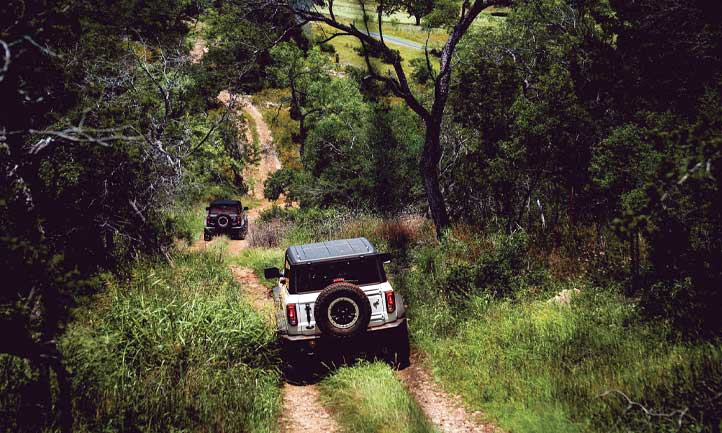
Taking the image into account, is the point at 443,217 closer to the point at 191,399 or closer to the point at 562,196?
the point at 562,196

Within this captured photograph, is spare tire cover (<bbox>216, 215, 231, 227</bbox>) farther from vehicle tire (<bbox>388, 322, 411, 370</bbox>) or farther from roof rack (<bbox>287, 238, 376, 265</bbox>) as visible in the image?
vehicle tire (<bbox>388, 322, 411, 370</bbox>)

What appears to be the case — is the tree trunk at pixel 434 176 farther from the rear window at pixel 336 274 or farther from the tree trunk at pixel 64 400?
the tree trunk at pixel 64 400

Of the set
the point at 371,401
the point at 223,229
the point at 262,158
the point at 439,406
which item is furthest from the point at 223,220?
the point at 262,158

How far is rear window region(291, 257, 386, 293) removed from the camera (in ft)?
30.1

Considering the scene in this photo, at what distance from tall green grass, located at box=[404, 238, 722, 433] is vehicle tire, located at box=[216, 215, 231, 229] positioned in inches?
Answer: 528

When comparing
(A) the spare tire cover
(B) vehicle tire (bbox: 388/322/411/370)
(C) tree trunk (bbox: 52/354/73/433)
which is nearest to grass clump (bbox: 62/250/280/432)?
(C) tree trunk (bbox: 52/354/73/433)

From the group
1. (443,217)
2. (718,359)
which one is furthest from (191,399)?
(443,217)

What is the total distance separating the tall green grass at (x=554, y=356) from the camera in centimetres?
634

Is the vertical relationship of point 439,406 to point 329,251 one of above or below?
below

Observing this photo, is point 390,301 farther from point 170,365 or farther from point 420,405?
point 170,365

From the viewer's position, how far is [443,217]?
1502cm

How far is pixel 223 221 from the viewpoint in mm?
23969

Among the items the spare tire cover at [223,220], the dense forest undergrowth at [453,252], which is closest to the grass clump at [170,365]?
the dense forest undergrowth at [453,252]

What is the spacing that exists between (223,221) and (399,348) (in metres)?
15.9
